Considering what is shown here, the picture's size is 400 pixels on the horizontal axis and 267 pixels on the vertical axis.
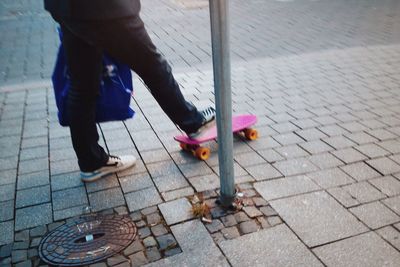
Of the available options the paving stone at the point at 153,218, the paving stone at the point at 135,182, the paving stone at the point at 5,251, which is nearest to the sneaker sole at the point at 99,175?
the paving stone at the point at 135,182

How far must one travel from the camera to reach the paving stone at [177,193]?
108 inches

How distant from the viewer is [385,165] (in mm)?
3092

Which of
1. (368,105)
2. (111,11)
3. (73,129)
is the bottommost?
(368,105)

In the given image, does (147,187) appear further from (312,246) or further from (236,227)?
(312,246)

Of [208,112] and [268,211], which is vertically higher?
[208,112]

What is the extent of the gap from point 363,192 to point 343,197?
0.17 m

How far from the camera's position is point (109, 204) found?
2734 millimetres

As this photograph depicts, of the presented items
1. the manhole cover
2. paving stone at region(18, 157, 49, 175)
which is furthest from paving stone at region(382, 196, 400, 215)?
paving stone at region(18, 157, 49, 175)

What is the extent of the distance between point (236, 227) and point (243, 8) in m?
8.25

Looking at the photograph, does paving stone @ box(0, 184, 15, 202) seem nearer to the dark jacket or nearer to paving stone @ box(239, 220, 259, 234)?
the dark jacket

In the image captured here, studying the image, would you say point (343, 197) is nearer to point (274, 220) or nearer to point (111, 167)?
point (274, 220)

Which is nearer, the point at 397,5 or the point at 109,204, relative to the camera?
the point at 109,204

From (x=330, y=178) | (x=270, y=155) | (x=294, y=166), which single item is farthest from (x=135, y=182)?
(x=330, y=178)

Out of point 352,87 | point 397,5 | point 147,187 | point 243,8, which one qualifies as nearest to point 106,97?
point 147,187
